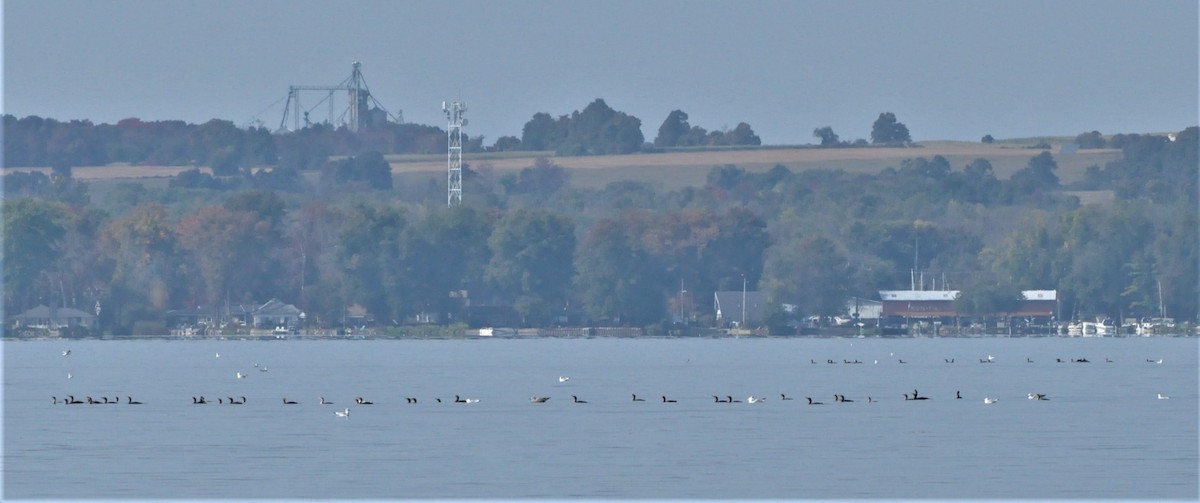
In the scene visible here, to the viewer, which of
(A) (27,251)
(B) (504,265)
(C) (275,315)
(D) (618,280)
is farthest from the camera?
(C) (275,315)

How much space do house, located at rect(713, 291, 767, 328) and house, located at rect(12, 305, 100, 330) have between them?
44.7 meters

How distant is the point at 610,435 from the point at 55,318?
393 ft

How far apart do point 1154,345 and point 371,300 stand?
195 ft

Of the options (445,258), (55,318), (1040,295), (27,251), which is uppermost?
(445,258)

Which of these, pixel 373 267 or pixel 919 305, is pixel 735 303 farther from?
pixel 373 267

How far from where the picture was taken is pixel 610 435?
49.1 m

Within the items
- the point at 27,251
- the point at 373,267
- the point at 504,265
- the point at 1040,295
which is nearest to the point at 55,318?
the point at 27,251

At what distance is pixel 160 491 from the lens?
3831 centimetres

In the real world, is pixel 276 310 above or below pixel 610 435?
above

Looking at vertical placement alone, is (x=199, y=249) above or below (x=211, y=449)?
above

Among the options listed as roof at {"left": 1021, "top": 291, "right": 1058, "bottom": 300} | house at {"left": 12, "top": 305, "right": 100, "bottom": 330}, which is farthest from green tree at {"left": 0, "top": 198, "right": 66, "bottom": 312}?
roof at {"left": 1021, "top": 291, "right": 1058, "bottom": 300}

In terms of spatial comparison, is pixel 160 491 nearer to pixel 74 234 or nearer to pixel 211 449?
pixel 211 449

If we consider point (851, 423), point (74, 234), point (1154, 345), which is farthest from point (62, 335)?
point (851, 423)

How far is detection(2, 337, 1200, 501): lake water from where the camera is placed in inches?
1538
